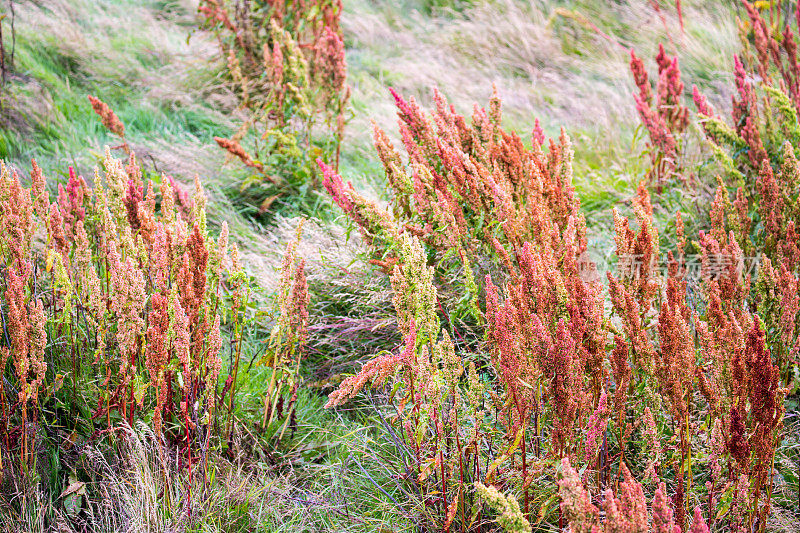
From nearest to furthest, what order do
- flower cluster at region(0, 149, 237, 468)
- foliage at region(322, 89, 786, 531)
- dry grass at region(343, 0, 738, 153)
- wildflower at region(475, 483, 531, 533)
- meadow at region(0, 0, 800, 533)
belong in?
wildflower at region(475, 483, 531, 533), foliage at region(322, 89, 786, 531), meadow at region(0, 0, 800, 533), flower cluster at region(0, 149, 237, 468), dry grass at region(343, 0, 738, 153)

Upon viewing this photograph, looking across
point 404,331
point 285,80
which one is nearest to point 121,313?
point 404,331

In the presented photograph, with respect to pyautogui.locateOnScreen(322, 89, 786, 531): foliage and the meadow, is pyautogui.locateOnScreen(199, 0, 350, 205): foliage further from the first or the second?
pyautogui.locateOnScreen(322, 89, 786, 531): foliage

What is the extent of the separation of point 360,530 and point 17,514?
0.88 metres

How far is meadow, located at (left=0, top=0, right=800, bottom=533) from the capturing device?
1.54 m

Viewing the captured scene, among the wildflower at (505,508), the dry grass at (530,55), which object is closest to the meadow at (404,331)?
the wildflower at (505,508)

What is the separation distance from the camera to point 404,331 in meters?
1.64

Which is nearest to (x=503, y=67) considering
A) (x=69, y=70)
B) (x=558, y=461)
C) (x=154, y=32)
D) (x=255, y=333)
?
(x=154, y=32)

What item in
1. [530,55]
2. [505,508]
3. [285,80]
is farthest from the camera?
[530,55]

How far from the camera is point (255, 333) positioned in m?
2.72

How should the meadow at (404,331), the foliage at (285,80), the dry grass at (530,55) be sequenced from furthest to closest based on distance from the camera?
the dry grass at (530,55) < the foliage at (285,80) < the meadow at (404,331)

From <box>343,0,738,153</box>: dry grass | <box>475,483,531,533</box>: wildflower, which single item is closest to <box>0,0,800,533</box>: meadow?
<box>475,483,531,533</box>: wildflower

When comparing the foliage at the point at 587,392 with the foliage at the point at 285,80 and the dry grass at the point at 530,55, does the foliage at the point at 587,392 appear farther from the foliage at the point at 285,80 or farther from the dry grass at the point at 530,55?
the dry grass at the point at 530,55

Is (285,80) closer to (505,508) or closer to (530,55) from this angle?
(530,55)

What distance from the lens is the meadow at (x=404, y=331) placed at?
60.4 inches
